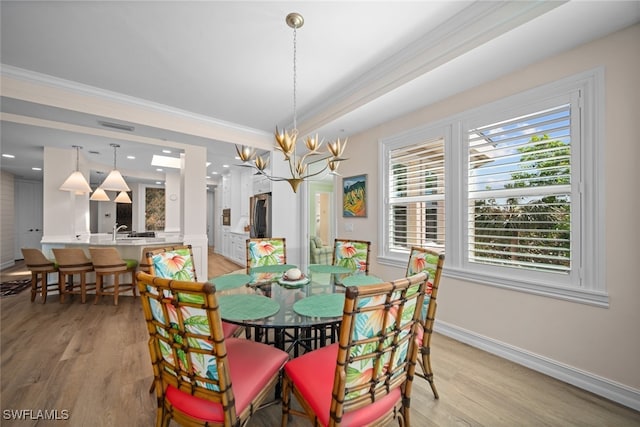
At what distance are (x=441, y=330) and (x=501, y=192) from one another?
157cm

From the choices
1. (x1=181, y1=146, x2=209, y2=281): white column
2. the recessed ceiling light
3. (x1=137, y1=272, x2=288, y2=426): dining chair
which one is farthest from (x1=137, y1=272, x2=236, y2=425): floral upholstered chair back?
the recessed ceiling light

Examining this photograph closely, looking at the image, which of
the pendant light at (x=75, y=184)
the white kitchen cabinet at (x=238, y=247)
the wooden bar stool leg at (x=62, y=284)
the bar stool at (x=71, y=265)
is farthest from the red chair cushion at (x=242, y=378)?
the white kitchen cabinet at (x=238, y=247)

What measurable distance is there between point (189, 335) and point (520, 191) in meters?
2.65

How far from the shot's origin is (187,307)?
0.94 m

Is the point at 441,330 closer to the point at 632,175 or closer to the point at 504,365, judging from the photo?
the point at 504,365

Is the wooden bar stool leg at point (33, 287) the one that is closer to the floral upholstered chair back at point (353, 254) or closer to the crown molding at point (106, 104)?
Answer: the crown molding at point (106, 104)

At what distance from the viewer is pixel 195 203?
436 centimetres

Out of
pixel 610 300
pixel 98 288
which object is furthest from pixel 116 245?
pixel 610 300

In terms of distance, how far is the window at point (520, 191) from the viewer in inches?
72.9

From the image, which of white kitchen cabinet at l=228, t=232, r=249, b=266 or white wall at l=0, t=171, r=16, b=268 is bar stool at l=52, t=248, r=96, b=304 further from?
white wall at l=0, t=171, r=16, b=268

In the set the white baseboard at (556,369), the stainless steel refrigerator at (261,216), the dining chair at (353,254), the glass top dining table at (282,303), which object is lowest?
the white baseboard at (556,369)

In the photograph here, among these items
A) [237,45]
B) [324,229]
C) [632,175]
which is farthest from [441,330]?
[324,229]

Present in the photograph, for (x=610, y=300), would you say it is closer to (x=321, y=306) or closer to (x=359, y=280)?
(x=359, y=280)

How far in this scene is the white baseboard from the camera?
1.69 meters
